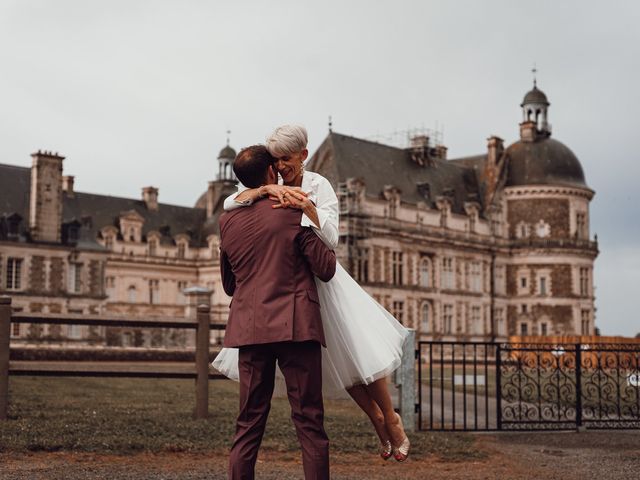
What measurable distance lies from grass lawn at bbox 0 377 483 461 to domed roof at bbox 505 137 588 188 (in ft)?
175

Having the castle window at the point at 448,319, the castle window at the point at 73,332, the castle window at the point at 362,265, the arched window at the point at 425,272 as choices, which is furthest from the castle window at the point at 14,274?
the castle window at the point at 448,319

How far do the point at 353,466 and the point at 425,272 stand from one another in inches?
2100

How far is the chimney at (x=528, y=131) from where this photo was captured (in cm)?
6762

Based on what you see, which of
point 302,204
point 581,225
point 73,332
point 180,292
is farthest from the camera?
point 180,292

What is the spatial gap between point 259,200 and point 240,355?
817 millimetres

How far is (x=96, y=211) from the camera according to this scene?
64.5 metres

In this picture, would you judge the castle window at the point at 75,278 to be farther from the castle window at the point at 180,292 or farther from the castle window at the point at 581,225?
the castle window at the point at 581,225

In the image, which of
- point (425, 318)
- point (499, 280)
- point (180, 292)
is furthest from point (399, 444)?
point (180, 292)

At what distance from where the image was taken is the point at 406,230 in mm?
58938

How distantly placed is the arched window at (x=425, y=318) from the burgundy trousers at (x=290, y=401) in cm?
5549

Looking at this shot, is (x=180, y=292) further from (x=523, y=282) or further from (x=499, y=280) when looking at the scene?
(x=523, y=282)

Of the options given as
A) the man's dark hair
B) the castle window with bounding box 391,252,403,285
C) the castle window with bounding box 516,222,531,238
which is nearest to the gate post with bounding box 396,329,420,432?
the man's dark hair

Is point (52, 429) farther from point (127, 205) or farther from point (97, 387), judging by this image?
point (127, 205)

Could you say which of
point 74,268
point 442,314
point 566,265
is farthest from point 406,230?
point 74,268
